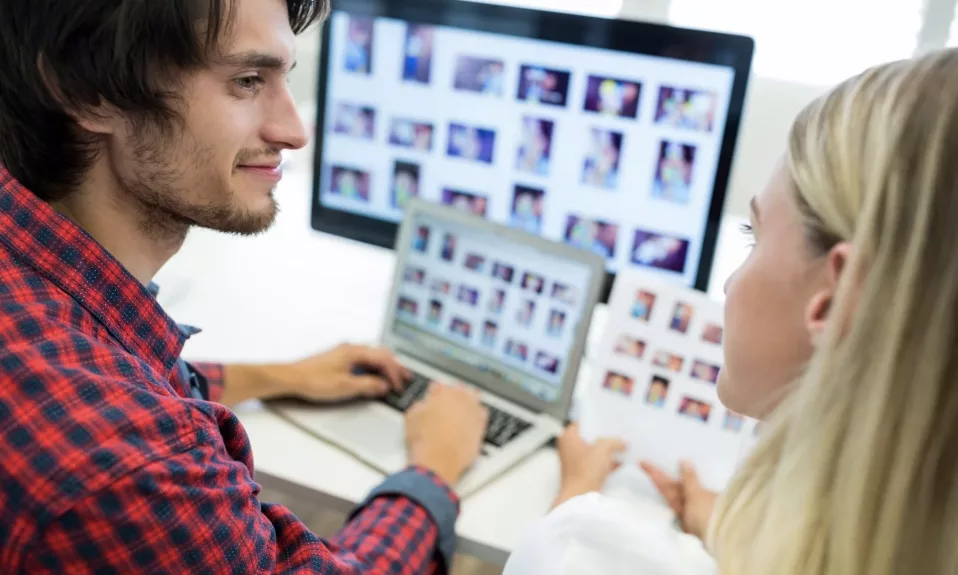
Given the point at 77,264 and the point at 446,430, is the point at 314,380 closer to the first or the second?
the point at 446,430

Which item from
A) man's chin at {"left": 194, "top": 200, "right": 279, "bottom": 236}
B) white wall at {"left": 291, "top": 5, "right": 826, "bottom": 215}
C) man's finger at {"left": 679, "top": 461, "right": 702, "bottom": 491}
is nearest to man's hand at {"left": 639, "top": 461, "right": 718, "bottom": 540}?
man's finger at {"left": 679, "top": 461, "right": 702, "bottom": 491}

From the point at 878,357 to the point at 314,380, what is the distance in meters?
0.72

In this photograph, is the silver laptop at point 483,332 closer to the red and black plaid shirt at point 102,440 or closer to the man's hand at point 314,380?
the man's hand at point 314,380

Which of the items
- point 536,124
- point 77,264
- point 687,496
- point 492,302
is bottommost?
point 687,496

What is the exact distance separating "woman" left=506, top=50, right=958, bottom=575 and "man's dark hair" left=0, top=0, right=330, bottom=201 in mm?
494

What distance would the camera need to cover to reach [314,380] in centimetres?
104

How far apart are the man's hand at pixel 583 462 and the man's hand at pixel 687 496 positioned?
44mm

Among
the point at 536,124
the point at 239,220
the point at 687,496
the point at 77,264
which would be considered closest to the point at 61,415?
the point at 77,264

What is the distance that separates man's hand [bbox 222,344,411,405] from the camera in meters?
1.04

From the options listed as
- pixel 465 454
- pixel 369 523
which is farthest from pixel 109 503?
pixel 465 454

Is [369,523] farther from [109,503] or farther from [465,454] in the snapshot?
[109,503]

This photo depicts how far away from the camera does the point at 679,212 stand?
1.10m

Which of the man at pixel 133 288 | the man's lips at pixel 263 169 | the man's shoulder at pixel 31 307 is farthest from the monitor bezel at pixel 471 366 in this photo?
the man's shoulder at pixel 31 307

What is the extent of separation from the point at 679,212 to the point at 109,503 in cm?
80
